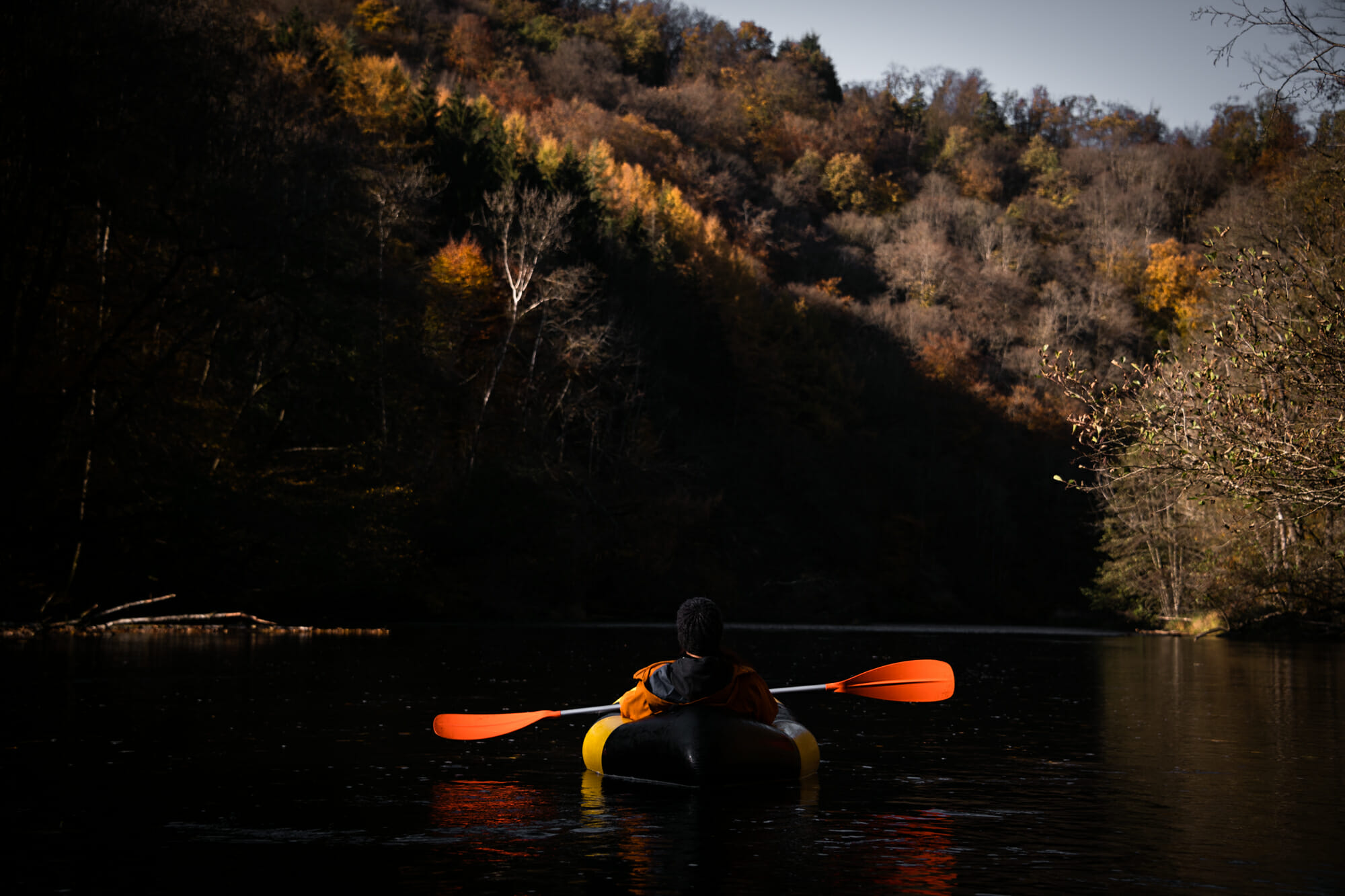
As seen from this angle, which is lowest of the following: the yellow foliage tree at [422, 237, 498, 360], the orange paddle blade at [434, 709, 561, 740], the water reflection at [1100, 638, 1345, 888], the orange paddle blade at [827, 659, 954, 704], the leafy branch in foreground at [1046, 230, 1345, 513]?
the water reflection at [1100, 638, 1345, 888]

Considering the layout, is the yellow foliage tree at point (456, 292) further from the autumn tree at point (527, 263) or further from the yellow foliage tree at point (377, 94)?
the yellow foliage tree at point (377, 94)

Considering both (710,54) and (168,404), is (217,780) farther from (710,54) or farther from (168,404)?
(710,54)

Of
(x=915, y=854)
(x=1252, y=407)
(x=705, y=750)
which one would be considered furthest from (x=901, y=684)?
(x=1252, y=407)

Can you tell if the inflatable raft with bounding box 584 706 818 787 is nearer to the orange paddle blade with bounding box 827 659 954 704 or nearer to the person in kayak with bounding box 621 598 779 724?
the person in kayak with bounding box 621 598 779 724

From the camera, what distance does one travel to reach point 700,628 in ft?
25.8

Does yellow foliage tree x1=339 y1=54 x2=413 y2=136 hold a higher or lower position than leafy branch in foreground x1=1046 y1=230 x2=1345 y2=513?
higher

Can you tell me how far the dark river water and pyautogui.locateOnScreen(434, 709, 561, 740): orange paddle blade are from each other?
27cm

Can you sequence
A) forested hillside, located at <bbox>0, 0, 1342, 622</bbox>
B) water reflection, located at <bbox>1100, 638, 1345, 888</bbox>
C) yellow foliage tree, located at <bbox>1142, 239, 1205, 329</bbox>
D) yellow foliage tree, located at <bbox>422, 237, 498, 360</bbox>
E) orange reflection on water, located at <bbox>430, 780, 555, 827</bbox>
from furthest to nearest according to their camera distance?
yellow foliage tree, located at <bbox>1142, 239, 1205, 329</bbox>, yellow foliage tree, located at <bbox>422, 237, 498, 360</bbox>, forested hillside, located at <bbox>0, 0, 1342, 622</bbox>, orange reflection on water, located at <bbox>430, 780, 555, 827</bbox>, water reflection, located at <bbox>1100, 638, 1345, 888</bbox>

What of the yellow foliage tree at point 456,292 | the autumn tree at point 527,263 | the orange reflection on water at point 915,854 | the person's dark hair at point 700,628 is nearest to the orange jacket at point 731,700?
the person's dark hair at point 700,628

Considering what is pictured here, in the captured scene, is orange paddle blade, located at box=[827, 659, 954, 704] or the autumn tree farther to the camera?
the autumn tree

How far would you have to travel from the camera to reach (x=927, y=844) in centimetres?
605

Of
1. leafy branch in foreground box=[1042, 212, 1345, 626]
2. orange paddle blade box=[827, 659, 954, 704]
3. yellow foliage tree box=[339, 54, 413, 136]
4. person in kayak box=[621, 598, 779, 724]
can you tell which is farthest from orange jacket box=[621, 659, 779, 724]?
yellow foliage tree box=[339, 54, 413, 136]

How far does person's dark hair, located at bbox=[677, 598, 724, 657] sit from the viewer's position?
788cm

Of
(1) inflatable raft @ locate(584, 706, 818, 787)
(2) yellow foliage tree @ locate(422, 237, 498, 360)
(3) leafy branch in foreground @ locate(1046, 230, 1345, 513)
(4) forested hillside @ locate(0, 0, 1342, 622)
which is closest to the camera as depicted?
(1) inflatable raft @ locate(584, 706, 818, 787)
